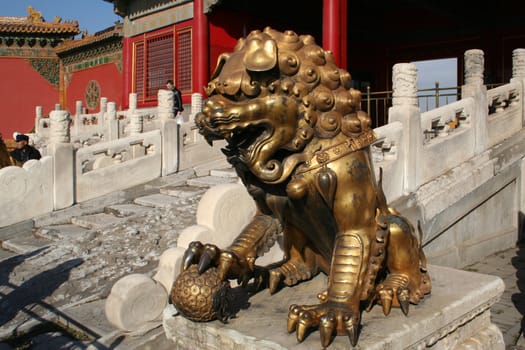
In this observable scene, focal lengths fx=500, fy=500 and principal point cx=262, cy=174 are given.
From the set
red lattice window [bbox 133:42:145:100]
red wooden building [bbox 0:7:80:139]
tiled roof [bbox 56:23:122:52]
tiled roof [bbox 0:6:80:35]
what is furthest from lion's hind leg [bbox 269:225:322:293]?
tiled roof [bbox 0:6:80:35]

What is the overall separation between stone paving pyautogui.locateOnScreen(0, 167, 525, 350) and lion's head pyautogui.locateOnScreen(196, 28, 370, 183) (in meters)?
1.54

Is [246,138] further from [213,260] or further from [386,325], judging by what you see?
[386,325]

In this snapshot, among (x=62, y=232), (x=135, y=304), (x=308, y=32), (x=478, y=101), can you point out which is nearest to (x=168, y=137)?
(x=62, y=232)

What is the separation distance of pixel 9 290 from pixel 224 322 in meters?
3.27

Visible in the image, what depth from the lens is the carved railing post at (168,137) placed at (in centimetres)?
763

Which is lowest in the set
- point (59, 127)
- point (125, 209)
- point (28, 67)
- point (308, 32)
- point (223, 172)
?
point (125, 209)

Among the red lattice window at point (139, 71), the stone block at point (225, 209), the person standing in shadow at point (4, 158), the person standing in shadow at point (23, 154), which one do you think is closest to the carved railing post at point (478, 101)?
the stone block at point (225, 209)

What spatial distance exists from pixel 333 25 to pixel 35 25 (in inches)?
653

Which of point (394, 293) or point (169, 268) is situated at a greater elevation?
point (394, 293)

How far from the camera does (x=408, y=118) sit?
4.79 m

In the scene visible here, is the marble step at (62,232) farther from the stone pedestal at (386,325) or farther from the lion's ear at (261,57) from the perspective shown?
the lion's ear at (261,57)

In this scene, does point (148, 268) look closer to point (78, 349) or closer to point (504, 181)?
point (78, 349)

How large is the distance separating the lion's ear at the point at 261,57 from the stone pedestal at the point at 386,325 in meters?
0.97

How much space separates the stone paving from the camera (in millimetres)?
3502
